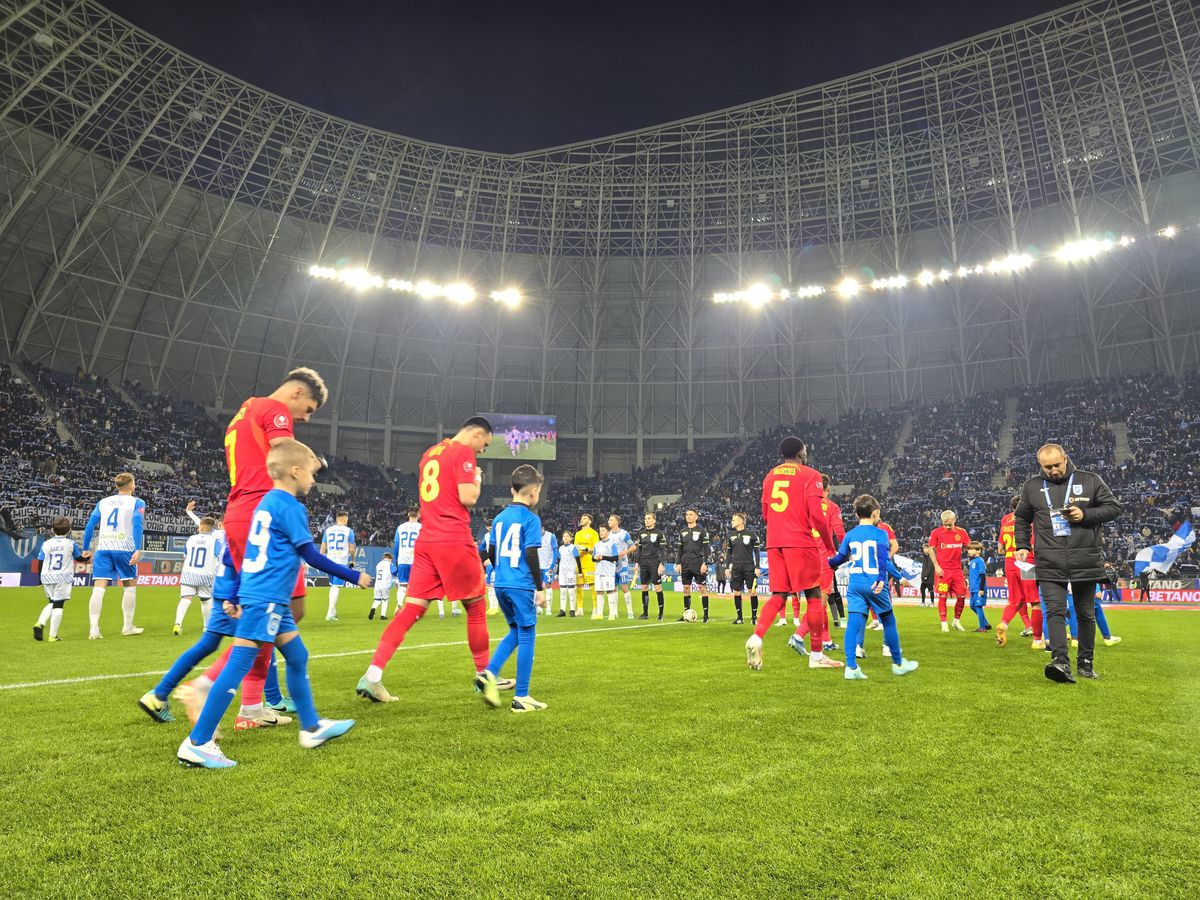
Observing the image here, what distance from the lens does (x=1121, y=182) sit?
3616 centimetres

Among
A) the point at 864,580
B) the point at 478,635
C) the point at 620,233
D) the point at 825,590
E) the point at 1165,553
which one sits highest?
the point at 620,233

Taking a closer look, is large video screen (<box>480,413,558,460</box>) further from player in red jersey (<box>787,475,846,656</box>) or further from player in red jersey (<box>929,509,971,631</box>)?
player in red jersey (<box>929,509,971,631</box>)

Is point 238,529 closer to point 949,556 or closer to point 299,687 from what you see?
point 299,687

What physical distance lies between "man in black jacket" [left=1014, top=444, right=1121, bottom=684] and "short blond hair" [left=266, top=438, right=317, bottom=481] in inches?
257

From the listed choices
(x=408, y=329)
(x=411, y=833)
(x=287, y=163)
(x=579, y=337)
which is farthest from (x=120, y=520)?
(x=579, y=337)

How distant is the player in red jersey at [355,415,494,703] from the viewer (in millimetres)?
5980

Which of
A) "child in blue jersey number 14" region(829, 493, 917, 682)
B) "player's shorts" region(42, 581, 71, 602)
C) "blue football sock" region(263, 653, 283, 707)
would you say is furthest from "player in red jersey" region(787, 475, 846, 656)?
"player's shorts" region(42, 581, 71, 602)

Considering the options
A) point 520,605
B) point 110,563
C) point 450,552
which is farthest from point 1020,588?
point 110,563

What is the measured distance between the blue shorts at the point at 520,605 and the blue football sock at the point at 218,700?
6.93ft

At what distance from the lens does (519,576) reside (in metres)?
5.96

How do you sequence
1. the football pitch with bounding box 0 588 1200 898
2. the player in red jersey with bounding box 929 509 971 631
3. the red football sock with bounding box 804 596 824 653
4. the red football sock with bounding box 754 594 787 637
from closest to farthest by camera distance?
the football pitch with bounding box 0 588 1200 898
the red football sock with bounding box 754 594 787 637
the red football sock with bounding box 804 596 824 653
the player in red jersey with bounding box 929 509 971 631

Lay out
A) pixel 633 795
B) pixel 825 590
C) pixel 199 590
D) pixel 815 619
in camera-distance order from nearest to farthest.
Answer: pixel 633 795
pixel 815 619
pixel 825 590
pixel 199 590

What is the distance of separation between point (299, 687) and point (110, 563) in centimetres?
828

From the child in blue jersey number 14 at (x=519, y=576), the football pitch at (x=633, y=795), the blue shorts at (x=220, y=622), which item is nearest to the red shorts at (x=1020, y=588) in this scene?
the football pitch at (x=633, y=795)
